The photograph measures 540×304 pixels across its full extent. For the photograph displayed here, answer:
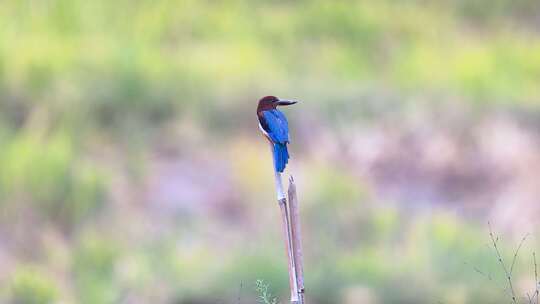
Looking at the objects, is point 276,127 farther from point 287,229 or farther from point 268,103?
point 287,229

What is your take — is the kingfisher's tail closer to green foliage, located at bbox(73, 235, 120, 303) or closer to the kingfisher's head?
the kingfisher's head

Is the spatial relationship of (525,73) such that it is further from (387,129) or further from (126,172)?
(126,172)

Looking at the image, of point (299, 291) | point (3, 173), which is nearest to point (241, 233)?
point (3, 173)

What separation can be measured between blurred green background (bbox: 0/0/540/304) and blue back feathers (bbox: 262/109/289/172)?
362 centimetres

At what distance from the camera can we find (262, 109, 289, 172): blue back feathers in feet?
11.7

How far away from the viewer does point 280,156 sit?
356cm

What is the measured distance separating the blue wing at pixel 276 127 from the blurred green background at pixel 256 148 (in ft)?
11.9

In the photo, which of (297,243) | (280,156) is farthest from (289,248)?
(280,156)

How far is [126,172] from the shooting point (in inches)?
323

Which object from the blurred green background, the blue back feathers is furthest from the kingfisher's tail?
the blurred green background

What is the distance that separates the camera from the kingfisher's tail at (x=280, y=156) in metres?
3.54

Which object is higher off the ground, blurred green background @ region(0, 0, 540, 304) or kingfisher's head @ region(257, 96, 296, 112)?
blurred green background @ region(0, 0, 540, 304)

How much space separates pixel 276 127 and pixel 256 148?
4800mm

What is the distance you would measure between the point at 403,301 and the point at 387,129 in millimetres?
1331
